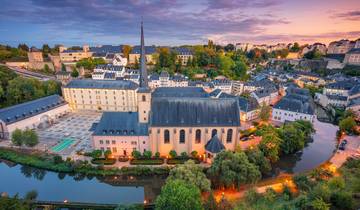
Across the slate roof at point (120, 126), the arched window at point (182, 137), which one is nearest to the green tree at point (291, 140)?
the arched window at point (182, 137)

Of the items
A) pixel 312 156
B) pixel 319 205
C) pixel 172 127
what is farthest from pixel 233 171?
pixel 312 156

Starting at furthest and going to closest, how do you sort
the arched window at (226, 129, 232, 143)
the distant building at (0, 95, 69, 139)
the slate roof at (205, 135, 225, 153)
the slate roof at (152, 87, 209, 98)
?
the slate roof at (152, 87, 209, 98), the distant building at (0, 95, 69, 139), the arched window at (226, 129, 232, 143), the slate roof at (205, 135, 225, 153)

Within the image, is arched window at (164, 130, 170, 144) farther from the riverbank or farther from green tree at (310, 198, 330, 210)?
green tree at (310, 198, 330, 210)

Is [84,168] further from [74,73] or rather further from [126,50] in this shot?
[126,50]

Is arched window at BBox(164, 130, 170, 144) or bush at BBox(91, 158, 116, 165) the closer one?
bush at BBox(91, 158, 116, 165)

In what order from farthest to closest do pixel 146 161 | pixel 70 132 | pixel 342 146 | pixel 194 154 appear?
pixel 70 132 < pixel 342 146 < pixel 194 154 < pixel 146 161

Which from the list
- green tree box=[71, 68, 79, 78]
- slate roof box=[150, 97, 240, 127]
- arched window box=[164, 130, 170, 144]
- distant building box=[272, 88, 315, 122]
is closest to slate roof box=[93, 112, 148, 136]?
slate roof box=[150, 97, 240, 127]

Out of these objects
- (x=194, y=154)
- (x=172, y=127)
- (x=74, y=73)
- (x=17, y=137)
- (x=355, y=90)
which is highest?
(x=74, y=73)

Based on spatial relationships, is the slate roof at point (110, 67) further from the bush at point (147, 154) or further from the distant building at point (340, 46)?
the distant building at point (340, 46)
